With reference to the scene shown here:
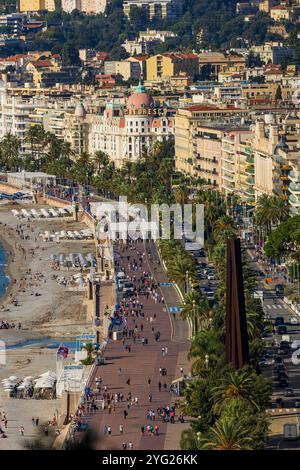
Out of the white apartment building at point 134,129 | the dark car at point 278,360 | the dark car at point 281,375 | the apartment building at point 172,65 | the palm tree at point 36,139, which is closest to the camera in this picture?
the dark car at point 281,375

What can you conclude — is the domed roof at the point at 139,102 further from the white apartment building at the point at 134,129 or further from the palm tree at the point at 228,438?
the palm tree at the point at 228,438

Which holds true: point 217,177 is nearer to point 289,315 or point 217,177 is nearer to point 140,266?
point 140,266

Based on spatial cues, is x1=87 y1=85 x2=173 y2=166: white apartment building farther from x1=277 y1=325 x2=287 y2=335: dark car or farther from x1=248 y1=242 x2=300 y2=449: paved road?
x1=277 y1=325 x2=287 y2=335: dark car

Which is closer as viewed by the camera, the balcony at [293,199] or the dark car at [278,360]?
the dark car at [278,360]

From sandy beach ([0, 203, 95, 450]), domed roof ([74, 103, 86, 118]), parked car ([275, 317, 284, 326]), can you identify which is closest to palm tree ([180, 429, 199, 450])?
sandy beach ([0, 203, 95, 450])

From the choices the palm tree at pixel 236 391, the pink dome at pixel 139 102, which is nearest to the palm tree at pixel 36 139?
the pink dome at pixel 139 102
